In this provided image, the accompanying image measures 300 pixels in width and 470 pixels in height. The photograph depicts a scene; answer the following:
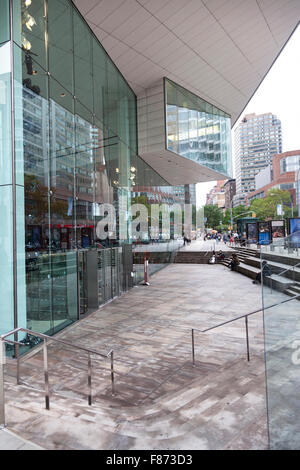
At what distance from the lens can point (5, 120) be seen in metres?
7.41

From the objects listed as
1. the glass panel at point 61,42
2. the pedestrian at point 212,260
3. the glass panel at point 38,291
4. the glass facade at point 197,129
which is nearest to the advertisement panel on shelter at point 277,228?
the pedestrian at point 212,260

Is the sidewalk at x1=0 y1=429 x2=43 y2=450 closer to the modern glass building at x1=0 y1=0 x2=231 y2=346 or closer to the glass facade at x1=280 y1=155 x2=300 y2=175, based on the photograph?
the modern glass building at x1=0 y1=0 x2=231 y2=346

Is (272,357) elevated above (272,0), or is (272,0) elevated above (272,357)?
(272,0)

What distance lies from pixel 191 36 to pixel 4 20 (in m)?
10.4

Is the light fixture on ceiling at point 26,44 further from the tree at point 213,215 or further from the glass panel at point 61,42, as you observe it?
the tree at point 213,215

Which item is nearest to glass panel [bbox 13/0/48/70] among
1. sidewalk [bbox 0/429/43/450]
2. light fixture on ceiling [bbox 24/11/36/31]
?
light fixture on ceiling [bbox 24/11/36/31]

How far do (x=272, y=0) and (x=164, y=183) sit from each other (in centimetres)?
1748

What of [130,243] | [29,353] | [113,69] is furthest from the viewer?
[130,243]

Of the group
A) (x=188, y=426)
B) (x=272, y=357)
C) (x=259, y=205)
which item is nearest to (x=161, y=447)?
(x=188, y=426)

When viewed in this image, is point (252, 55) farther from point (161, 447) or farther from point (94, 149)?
point (161, 447)

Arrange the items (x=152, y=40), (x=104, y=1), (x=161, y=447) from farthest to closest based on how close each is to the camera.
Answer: (x=152, y=40) → (x=104, y=1) → (x=161, y=447)

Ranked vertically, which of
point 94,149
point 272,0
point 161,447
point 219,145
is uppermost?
point 272,0

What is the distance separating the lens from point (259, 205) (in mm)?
81688

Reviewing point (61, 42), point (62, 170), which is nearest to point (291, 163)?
point (61, 42)
